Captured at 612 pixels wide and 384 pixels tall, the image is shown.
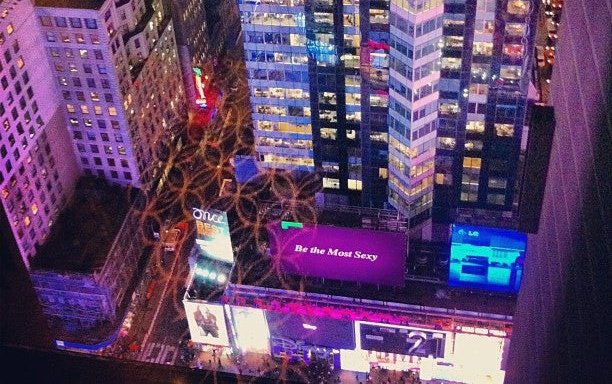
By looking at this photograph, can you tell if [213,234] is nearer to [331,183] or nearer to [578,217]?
[331,183]

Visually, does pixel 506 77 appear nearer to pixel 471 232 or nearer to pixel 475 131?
pixel 475 131

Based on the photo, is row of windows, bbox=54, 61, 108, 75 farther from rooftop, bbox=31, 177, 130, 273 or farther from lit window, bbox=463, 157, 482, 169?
lit window, bbox=463, 157, 482, 169

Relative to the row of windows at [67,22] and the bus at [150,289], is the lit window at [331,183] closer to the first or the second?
the bus at [150,289]

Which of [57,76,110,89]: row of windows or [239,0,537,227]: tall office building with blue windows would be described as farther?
[57,76,110,89]: row of windows

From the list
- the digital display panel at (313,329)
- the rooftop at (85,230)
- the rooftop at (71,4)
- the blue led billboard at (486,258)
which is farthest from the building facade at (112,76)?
the blue led billboard at (486,258)

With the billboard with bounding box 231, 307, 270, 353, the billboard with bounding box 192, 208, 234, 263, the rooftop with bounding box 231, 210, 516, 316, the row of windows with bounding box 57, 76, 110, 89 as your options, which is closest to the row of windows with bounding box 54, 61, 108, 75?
the row of windows with bounding box 57, 76, 110, 89

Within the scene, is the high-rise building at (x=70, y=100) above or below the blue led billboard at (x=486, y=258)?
above

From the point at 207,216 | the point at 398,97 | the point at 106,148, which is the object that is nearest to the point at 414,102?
the point at 398,97
